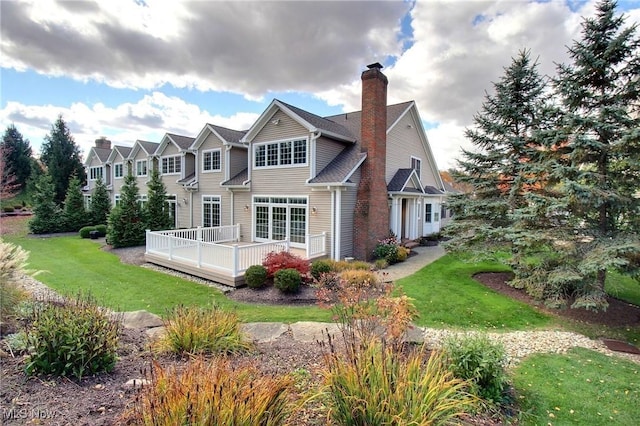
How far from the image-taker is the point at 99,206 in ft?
86.8

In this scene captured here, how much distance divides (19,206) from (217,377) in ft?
166

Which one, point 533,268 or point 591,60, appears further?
point 533,268

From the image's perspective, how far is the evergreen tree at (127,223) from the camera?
17.8 meters

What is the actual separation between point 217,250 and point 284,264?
2.72 m

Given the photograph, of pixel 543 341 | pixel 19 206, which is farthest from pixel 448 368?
pixel 19 206

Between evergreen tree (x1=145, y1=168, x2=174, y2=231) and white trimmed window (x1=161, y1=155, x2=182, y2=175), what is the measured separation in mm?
1518

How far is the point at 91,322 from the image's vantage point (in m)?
3.86

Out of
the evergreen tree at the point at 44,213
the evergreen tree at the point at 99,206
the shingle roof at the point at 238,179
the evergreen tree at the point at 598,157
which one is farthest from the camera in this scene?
the evergreen tree at the point at 99,206

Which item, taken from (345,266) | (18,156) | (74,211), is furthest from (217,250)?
(18,156)

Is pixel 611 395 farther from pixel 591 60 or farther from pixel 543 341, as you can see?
pixel 591 60

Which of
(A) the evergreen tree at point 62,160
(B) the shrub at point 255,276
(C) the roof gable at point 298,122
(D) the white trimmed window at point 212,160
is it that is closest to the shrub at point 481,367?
(B) the shrub at point 255,276

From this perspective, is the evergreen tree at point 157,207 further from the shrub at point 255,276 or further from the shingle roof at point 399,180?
the shingle roof at point 399,180

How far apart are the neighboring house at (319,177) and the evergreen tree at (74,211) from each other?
12538 millimetres
